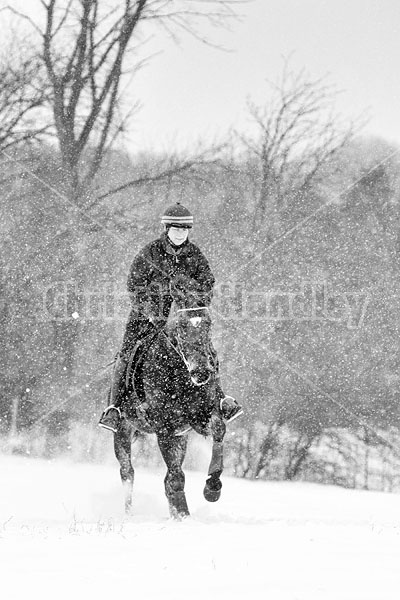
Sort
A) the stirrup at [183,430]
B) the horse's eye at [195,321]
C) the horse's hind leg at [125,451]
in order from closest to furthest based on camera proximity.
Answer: the horse's eye at [195,321]
the stirrup at [183,430]
the horse's hind leg at [125,451]

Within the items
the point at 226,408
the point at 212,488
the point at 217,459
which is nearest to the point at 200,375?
the point at 226,408

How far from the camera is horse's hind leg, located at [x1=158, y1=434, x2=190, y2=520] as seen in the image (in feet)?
24.2

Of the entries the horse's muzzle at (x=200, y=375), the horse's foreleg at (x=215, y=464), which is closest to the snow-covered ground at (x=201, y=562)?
the horse's foreleg at (x=215, y=464)

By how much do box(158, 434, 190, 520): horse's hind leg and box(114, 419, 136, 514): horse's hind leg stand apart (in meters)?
0.85

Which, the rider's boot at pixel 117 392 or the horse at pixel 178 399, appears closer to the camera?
the horse at pixel 178 399

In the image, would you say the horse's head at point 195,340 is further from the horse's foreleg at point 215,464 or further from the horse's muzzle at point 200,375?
the horse's foreleg at point 215,464

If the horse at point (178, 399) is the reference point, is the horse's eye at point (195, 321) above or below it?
above

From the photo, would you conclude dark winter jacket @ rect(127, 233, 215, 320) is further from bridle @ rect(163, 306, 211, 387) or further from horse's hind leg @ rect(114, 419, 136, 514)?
horse's hind leg @ rect(114, 419, 136, 514)

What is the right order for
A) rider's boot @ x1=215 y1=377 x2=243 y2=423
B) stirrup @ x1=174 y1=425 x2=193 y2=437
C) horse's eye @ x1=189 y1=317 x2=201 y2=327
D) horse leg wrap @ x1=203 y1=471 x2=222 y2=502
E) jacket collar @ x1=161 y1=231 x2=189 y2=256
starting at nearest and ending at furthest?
horse's eye @ x1=189 y1=317 x2=201 y2=327
horse leg wrap @ x1=203 y1=471 x2=222 y2=502
rider's boot @ x1=215 y1=377 x2=243 y2=423
stirrup @ x1=174 y1=425 x2=193 y2=437
jacket collar @ x1=161 y1=231 x2=189 y2=256

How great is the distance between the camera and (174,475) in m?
7.45

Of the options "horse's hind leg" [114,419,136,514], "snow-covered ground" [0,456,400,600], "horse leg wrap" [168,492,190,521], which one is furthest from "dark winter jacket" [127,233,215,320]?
"snow-covered ground" [0,456,400,600]

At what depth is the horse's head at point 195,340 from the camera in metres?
6.39

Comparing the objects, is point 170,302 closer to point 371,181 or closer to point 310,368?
point 310,368

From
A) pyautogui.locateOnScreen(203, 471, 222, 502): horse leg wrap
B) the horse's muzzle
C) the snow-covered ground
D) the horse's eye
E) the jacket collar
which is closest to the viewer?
the snow-covered ground
